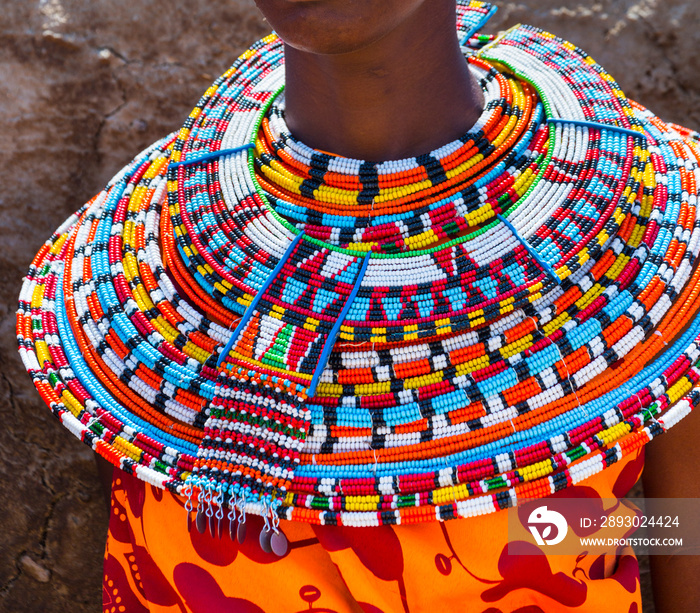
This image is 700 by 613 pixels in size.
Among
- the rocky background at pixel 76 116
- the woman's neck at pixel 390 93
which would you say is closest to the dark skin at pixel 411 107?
the woman's neck at pixel 390 93

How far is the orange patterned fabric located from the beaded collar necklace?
0.32 ft

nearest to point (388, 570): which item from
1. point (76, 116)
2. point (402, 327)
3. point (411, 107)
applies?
point (402, 327)

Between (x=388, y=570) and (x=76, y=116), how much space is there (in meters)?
1.44

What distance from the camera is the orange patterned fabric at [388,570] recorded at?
1.11m

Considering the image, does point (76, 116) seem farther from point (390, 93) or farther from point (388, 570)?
point (388, 570)

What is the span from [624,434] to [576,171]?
44cm

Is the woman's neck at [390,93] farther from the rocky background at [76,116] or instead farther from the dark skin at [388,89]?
the rocky background at [76,116]

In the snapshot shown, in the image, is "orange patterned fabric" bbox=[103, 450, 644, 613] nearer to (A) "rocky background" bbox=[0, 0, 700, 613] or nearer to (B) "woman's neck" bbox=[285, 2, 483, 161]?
(B) "woman's neck" bbox=[285, 2, 483, 161]

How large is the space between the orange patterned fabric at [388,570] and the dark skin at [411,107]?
0.30 feet

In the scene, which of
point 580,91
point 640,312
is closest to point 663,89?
point 580,91

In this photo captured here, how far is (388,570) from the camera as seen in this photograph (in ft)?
3.68

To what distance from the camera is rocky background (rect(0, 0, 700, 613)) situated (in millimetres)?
1848

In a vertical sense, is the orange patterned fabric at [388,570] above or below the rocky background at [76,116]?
below

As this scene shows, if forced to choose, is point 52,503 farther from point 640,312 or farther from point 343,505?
point 640,312
